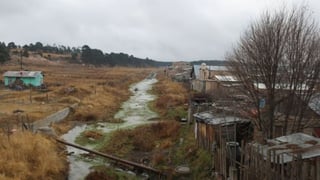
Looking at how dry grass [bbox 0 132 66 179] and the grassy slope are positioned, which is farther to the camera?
the grassy slope

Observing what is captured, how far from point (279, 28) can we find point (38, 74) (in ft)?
146

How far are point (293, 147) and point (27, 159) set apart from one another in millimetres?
10461

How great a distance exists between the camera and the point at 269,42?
1499 centimetres

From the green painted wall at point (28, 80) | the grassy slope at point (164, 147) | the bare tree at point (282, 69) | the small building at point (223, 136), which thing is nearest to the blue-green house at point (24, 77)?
the green painted wall at point (28, 80)

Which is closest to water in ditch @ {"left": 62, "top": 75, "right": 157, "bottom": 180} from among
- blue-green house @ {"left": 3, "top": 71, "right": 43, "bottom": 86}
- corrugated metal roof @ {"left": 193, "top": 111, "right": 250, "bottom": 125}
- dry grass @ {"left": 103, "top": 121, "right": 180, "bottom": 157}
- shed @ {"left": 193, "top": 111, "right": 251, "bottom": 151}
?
dry grass @ {"left": 103, "top": 121, "right": 180, "bottom": 157}

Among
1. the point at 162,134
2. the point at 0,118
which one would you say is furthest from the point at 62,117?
the point at 162,134

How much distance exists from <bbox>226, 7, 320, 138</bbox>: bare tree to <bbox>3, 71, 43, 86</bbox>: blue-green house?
1681 inches

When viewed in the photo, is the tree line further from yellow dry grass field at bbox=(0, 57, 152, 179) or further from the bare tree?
the bare tree

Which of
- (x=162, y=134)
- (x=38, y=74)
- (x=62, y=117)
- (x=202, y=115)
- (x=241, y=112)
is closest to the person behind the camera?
(x=241, y=112)

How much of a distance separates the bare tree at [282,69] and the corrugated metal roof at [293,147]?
287cm

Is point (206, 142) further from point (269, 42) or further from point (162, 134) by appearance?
point (162, 134)

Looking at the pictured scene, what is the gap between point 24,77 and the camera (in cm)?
Answer: 5438

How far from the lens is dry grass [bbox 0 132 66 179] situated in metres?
15.5

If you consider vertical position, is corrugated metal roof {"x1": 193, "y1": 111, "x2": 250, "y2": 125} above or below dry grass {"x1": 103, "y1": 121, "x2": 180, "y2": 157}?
above
